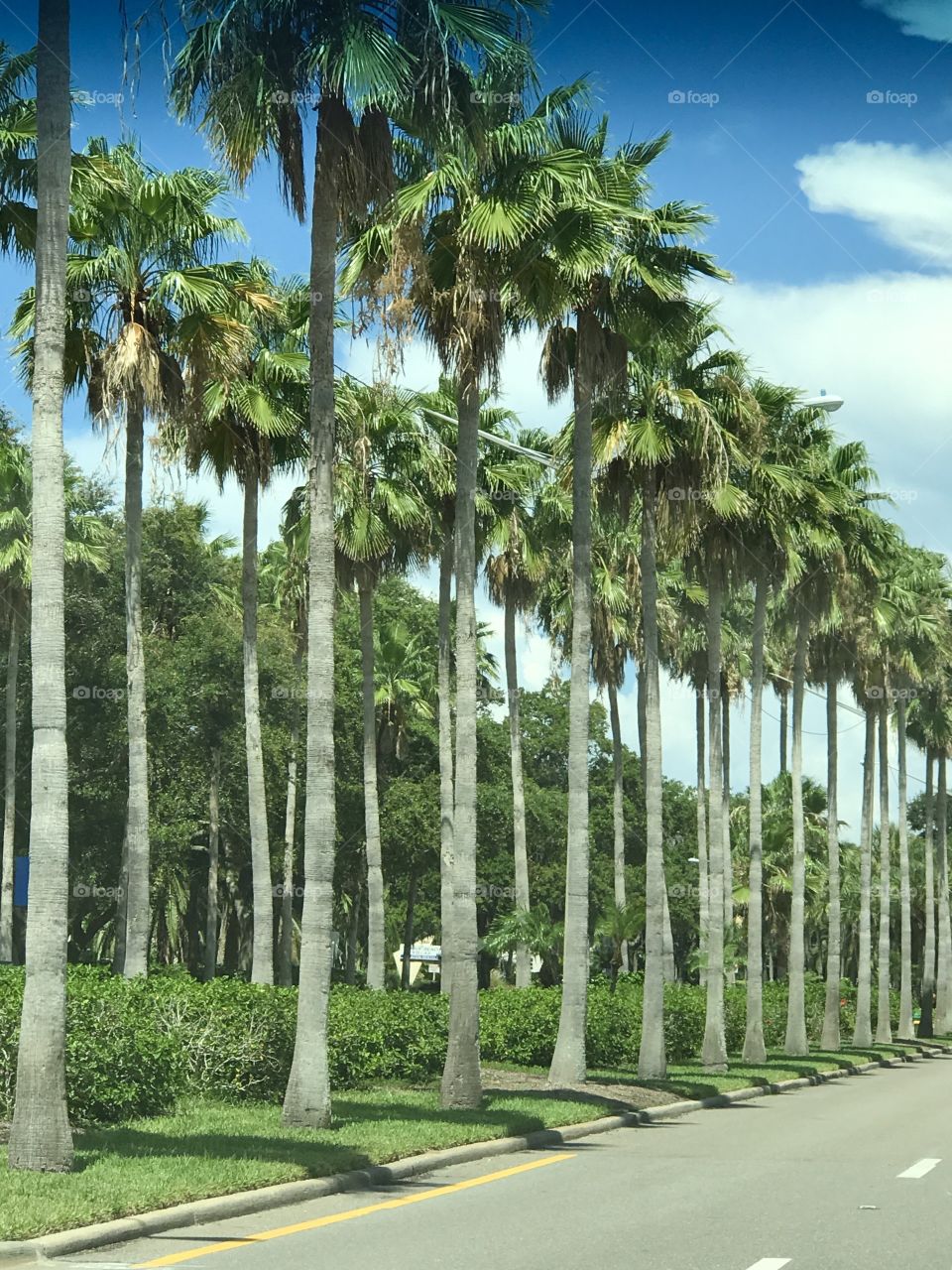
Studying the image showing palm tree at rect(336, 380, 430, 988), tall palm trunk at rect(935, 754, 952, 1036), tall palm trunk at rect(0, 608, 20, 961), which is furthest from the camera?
tall palm trunk at rect(935, 754, 952, 1036)

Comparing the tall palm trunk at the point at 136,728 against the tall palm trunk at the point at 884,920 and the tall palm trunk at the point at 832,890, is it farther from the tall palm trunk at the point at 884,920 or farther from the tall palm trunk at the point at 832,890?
the tall palm trunk at the point at 884,920

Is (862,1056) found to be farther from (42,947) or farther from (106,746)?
(42,947)

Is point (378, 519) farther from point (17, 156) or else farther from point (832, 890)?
point (832, 890)

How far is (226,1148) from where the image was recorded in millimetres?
13352

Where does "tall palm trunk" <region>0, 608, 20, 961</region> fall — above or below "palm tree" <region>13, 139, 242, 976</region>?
below

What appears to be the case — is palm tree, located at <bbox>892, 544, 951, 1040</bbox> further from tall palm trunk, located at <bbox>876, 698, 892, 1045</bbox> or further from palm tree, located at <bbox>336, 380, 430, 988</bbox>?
palm tree, located at <bbox>336, 380, 430, 988</bbox>

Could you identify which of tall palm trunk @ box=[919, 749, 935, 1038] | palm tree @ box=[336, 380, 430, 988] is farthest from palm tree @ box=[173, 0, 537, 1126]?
tall palm trunk @ box=[919, 749, 935, 1038]

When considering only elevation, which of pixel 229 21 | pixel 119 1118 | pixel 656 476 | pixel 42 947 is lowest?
pixel 119 1118

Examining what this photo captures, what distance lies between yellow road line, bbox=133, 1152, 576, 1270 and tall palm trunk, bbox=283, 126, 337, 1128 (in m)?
2.17

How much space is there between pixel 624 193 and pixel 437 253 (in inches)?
126

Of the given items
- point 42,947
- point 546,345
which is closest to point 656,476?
point 546,345

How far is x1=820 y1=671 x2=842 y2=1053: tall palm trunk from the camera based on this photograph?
141 feet

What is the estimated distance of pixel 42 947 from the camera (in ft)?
39.6

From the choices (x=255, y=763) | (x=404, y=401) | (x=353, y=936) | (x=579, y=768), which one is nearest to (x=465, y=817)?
(x=579, y=768)
